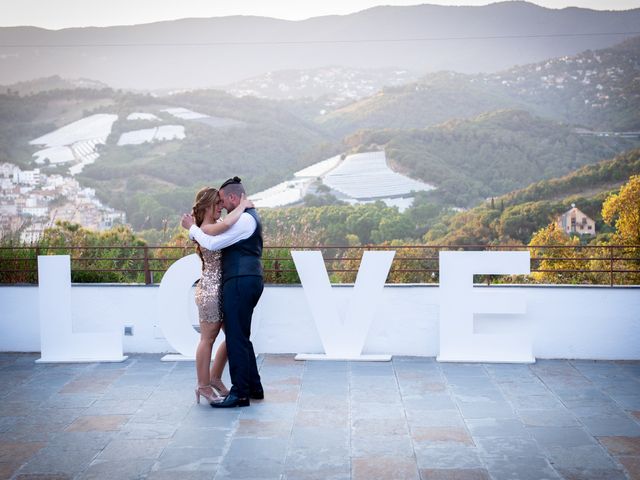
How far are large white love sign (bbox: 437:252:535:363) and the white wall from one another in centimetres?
26

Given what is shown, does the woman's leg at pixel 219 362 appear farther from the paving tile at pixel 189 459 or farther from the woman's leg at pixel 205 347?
the paving tile at pixel 189 459

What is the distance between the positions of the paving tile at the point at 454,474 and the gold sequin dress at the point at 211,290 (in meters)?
1.94

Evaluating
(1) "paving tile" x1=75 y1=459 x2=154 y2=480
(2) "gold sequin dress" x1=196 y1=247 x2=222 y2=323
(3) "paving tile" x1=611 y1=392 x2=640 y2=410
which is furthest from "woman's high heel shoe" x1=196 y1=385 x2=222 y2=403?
(3) "paving tile" x1=611 y1=392 x2=640 y2=410

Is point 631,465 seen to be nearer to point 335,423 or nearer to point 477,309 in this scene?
point 335,423

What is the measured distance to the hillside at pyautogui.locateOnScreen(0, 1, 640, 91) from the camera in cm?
2356

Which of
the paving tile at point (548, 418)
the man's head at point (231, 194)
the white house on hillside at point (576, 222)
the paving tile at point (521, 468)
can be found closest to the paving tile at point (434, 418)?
the paving tile at point (548, 418)

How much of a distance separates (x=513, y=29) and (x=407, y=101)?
4.23 m

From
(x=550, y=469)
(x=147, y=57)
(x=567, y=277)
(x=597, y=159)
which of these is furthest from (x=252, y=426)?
(x=147, y=57)

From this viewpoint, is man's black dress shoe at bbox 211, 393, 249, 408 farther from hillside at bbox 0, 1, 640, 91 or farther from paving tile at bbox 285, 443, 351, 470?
hillside at bbox 0, 1, 640, 91

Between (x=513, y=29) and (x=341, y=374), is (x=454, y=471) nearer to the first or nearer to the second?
(x=341, y=374)

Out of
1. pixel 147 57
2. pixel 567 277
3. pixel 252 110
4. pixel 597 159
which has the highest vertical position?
pixel 147 57

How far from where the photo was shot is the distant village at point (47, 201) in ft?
76.4

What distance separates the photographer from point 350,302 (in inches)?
265

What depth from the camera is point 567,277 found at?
13.3 m
